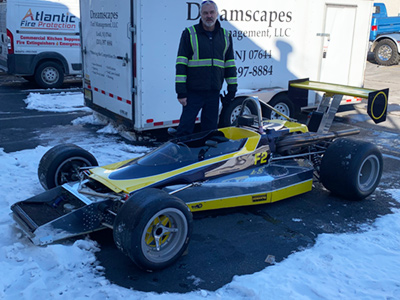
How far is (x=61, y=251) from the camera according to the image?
3.74 metres

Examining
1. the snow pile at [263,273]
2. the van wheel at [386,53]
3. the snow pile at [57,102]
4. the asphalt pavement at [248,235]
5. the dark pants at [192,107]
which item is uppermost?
the van wheel at [386,53]

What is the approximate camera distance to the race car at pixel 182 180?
3656 millimetres

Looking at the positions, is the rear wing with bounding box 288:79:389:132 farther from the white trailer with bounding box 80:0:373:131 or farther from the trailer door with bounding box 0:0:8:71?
A: the trailer door with bounding box 0:0:8:71

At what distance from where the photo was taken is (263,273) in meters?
3.66

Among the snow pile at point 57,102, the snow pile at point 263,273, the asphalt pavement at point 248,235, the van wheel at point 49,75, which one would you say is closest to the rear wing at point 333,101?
the asphalt pavement at point 248,235

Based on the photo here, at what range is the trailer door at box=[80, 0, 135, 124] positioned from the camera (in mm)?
7164

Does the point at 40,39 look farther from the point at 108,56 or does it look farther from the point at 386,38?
the point at 386,38

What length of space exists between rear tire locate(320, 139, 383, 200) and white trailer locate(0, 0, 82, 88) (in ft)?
31.3

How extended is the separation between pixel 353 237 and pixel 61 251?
2751mm

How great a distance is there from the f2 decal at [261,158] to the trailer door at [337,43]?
499cm

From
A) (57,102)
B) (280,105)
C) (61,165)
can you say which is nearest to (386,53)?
(280,105)

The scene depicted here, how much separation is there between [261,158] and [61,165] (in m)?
2.24

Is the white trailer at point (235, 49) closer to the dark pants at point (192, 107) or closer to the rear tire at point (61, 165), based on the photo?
the dark pants at point (192, 107)

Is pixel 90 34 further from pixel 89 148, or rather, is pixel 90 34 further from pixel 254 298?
pixel 254 298
